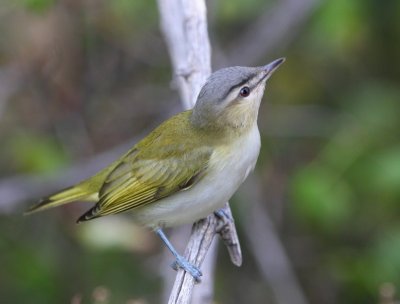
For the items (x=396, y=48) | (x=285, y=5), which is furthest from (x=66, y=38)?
(x=396, y=48)

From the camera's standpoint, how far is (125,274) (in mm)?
6512

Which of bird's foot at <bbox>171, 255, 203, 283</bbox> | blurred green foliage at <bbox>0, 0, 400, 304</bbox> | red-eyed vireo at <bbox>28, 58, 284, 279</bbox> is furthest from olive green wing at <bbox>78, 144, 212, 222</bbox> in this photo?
blurred green foliage at <bbox>0, 0, 400, 304</bbox>

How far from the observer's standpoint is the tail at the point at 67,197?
5305 millimetres

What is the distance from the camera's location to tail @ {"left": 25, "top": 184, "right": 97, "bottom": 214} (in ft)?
17.4

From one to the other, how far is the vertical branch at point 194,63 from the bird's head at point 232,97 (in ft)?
0.75

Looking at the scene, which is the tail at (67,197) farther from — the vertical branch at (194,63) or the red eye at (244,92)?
the red eye at (244,92)

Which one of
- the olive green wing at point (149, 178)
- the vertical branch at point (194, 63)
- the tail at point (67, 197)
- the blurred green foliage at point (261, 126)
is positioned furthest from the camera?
the blurred green foliage at point (261, 126)

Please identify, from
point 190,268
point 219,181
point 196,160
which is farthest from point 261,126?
point 190,268

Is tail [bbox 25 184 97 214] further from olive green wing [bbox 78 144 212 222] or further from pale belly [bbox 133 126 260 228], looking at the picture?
pale belly [bbox 133 126 260 228]

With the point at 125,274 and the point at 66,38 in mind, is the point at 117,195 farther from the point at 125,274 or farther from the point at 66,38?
the point at 66,38

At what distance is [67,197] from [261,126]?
2378 millimetres

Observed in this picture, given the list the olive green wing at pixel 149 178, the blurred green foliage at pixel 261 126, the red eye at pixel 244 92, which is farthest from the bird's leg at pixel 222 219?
the blurred green foliage at pixel 261 126

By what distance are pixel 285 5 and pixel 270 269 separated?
2216mm

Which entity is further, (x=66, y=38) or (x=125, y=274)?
(x=66, y=38)
